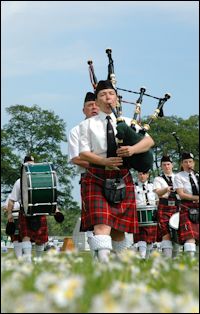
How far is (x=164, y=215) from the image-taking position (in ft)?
41.9

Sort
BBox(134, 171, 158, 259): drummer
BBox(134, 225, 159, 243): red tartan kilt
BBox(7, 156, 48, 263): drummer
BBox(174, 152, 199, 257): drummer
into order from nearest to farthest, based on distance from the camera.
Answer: BBox(174, 152, 199, 257): drummer
BBox(7, 156, 48, 263): drummer
BBox(134, 171, 158, 259): drummer
BBox(134, 225, 159, 243): red tartan kilt

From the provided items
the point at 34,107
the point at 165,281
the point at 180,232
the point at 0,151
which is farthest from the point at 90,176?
the point at 34,107

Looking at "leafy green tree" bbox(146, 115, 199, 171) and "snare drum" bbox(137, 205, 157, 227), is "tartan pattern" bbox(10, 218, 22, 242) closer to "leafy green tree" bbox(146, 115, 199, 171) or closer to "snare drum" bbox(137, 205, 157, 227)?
"snare drum" bbox(137, 205, 157, 227)

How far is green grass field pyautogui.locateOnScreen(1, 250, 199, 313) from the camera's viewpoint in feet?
8.98

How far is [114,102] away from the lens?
6977 mm

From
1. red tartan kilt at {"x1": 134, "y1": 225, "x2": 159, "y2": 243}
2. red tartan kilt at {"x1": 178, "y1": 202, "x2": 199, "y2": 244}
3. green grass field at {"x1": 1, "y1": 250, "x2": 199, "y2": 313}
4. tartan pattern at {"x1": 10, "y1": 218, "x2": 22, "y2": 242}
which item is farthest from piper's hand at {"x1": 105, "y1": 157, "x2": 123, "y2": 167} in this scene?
red tartan kilt at {"x1": 134, "y1": 225, "x2": 159, "y2": 243}

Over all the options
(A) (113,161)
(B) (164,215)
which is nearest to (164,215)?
(B) (164,215)

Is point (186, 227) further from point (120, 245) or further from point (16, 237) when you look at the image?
point (16, 237)

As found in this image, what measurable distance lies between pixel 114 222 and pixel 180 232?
3718 mm

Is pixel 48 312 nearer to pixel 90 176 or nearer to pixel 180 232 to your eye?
pixel 90 176

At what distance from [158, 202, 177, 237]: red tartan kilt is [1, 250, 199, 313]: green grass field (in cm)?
822

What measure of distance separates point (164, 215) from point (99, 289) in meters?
9.46

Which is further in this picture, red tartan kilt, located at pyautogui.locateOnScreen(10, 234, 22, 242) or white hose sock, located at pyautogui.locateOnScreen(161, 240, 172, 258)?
red tartan kilt, located at pyautogui.locateOnScreen(10, 234, 22, 242)

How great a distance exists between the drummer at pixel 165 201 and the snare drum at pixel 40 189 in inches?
85.7
